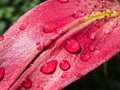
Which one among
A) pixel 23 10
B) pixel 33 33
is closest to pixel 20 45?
pixel 33 33

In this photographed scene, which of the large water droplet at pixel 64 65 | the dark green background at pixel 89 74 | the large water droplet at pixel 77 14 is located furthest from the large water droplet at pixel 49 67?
the dark green background at pixel 89 74

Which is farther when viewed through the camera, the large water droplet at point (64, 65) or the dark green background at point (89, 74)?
the dark green background at point (89, 74)

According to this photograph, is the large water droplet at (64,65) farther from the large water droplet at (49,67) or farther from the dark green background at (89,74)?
the dark green background at (89,74)

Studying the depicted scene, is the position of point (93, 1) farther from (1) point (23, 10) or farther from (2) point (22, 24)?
(1) point (23, 10)

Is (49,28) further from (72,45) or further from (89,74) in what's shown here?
(89,74)

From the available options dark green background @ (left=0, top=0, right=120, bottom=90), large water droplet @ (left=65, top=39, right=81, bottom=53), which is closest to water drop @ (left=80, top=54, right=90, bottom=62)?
large water droplet @ (left=65, top=39, right=81, bottom=53)

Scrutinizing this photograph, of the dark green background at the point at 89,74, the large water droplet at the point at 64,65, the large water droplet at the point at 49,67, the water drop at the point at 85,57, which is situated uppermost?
the large water droplet at the point at 49,67

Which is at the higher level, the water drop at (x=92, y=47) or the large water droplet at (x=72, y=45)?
the large water droplet at (x=72, y=45)
